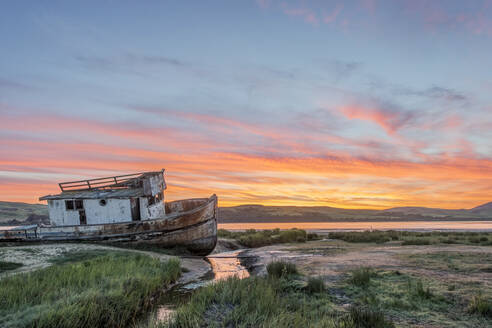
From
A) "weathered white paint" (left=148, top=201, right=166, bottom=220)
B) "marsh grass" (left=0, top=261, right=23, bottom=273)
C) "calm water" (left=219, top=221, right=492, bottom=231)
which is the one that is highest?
"weathered white paint" (left=148, top=201, right=166, bottom=220)

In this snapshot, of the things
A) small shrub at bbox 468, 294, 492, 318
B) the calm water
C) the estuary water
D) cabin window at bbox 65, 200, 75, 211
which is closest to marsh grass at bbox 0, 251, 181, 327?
small shrub at bbox 468, 294, 492, 318

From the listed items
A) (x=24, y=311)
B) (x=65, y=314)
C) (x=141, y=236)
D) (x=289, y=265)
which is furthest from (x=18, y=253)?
(x=289, y=265)

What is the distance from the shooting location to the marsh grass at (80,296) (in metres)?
5.60

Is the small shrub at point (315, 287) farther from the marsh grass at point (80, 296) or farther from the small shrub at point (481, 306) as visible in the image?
the marsh grass at point (80, 296)

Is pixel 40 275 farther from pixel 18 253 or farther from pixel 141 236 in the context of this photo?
pixel 141 236

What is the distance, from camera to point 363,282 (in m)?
8.80

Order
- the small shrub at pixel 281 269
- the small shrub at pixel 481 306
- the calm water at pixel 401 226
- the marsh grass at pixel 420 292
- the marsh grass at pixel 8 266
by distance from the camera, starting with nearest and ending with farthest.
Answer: the small shrub at pixel 481 306 → the marsh grass at pixel 420 292 → the small shrub at pixel 281 269 → the marsh grass at pixel 8 266 → the calm water at pixel 401 226

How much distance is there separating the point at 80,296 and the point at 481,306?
8744 millimetres

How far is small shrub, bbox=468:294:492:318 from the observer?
20.3ft

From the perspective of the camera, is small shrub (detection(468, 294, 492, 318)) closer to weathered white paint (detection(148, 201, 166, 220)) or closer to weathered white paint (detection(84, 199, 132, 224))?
weathered white paint (detection(148, 201, 166, 220))

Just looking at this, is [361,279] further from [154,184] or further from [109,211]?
[109,211]

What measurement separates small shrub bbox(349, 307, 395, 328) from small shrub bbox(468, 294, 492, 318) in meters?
2.26

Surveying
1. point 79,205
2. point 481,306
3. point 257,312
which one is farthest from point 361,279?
point 79,205

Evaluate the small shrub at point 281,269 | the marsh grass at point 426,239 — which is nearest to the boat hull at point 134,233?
the small shrub at point 281,269
